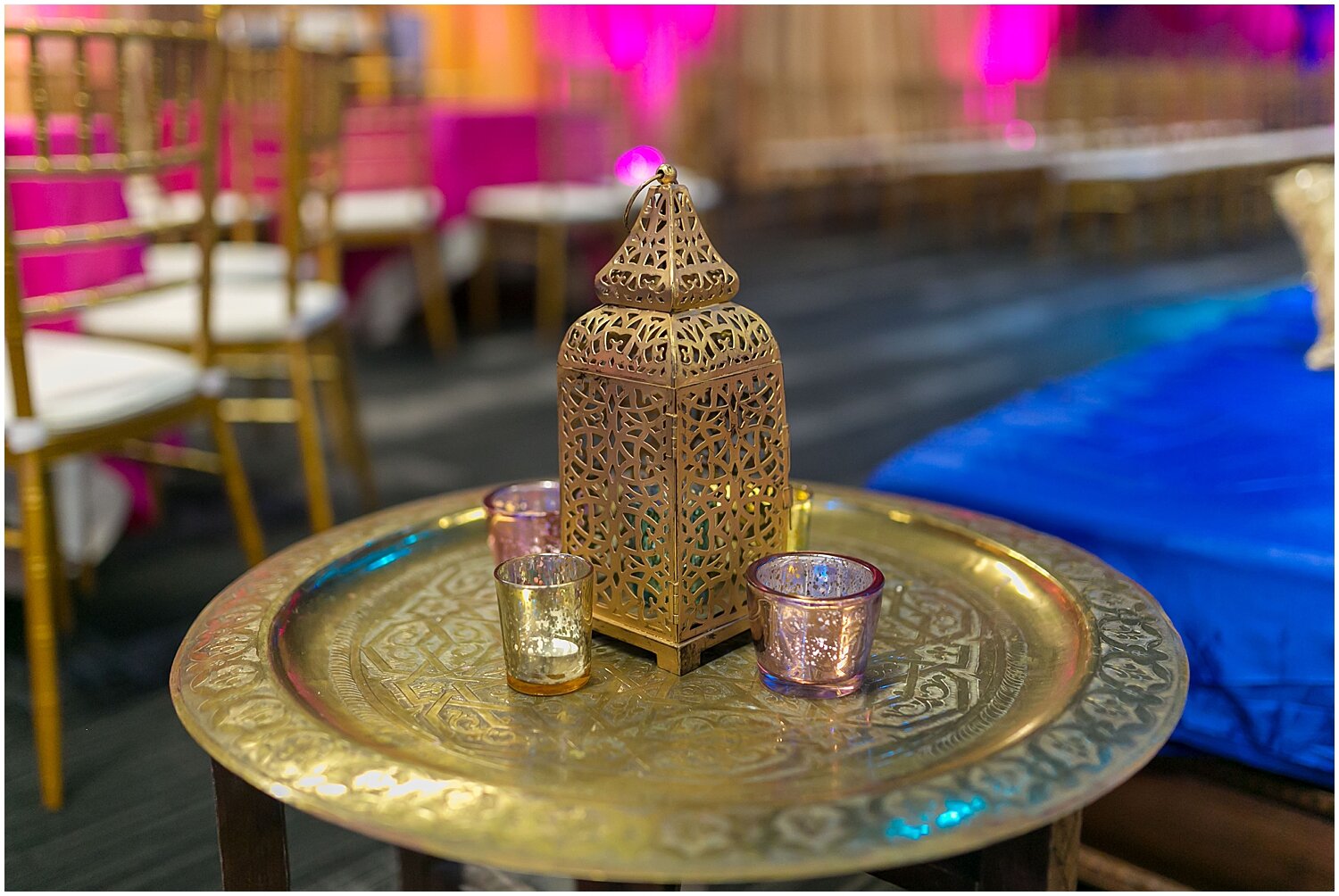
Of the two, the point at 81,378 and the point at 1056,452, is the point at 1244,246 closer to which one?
the point at 1056,452

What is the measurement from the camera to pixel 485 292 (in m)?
4.39

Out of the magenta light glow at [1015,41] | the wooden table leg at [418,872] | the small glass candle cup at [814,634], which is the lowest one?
the wooden table leg at [418,872]

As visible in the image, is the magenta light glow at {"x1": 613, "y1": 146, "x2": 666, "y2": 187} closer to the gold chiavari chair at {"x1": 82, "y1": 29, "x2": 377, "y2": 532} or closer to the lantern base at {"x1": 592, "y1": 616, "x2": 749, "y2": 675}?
the gold chiavari chair at {"x1": 82, "y1": 29, "x2": 377, "y2": 532}

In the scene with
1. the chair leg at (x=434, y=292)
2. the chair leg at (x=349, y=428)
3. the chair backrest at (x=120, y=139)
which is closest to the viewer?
the chair backrest at (x=120, y=139)

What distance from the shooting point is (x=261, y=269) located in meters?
2.58

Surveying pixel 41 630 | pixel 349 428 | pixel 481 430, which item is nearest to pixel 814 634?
pixel 41 630

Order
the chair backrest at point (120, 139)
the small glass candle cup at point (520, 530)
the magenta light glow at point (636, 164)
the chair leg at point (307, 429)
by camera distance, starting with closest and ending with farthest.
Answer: the small glass candle cup at point (520, 530) < the chair backrest at point (120, 139) < the chair leg at point (307, 429) < the magenta light glow at point (636, 164)

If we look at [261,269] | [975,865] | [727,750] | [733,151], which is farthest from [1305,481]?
[733,151]

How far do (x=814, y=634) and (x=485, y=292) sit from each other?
378 cm

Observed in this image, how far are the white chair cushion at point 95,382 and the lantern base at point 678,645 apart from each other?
0.95 m

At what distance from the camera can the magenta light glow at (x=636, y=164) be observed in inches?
189

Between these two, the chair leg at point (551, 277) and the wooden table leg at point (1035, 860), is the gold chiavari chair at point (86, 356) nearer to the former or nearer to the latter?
the wooden table leg at point (1035, 860)

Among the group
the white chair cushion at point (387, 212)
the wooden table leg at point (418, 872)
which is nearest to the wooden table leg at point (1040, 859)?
the wooden table leg at point (418, 872)

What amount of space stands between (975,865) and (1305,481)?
2.12 ft
